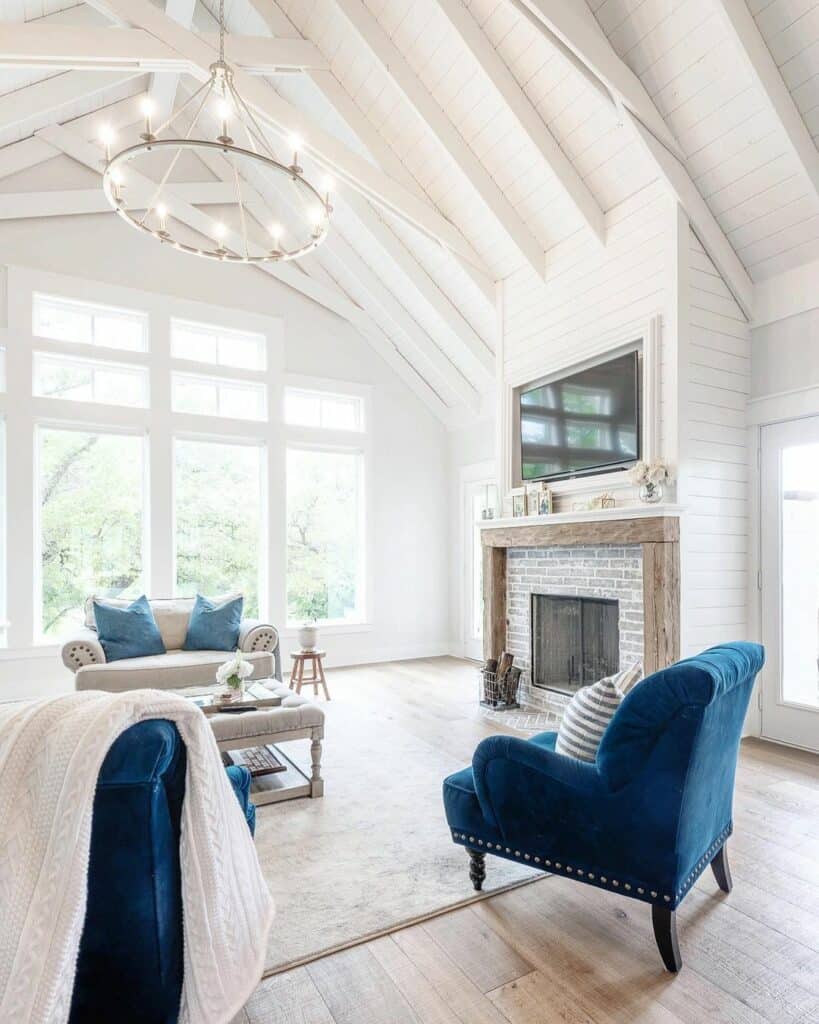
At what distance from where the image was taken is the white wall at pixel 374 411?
5695 millimetres

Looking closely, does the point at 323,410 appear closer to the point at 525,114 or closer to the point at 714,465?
the point at 525,114

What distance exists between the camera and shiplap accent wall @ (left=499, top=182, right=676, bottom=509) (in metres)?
4.13

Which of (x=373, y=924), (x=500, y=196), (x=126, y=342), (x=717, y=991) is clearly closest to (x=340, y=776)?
(x=373, y=924)

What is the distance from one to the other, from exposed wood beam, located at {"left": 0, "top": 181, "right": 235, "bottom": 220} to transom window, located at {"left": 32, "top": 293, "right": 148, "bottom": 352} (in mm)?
701

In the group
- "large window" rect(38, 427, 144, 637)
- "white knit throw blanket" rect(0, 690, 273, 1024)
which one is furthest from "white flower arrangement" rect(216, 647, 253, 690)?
"large window" rect(38, 427, 144, 637)

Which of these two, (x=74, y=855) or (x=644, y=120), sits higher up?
(x=644, y=120)

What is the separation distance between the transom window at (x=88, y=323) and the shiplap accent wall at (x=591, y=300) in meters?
3.49

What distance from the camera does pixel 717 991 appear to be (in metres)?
1.87

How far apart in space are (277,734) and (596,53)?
13.3ft

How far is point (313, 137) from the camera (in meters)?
4.50

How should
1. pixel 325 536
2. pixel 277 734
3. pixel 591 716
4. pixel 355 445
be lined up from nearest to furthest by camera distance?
pixel 591 716 < pixel 277 734 < pixel 325 536 < pixel 355 445

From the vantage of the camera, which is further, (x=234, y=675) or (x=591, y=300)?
(x=591, y=300)

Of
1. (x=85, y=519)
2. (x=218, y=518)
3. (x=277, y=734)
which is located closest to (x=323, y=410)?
(x=218, y=518)

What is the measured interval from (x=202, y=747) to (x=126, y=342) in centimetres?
551
